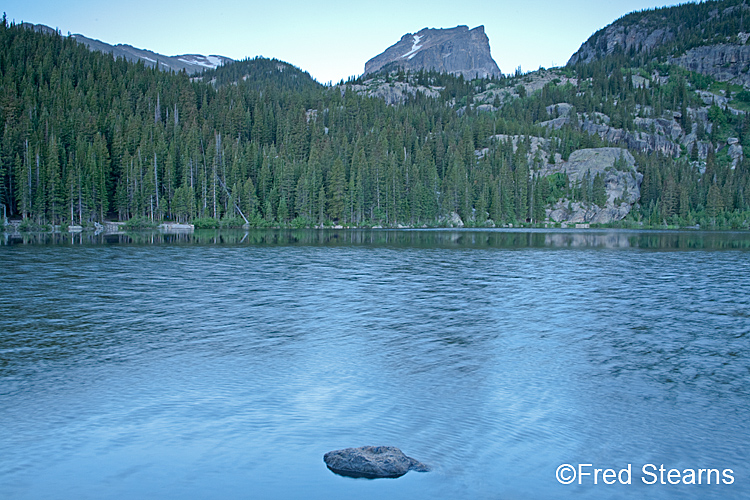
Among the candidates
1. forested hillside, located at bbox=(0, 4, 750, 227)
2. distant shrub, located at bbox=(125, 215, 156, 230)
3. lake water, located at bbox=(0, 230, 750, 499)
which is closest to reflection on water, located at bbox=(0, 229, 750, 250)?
distant shrub, located at bbox=(125, 215, 156, 230)

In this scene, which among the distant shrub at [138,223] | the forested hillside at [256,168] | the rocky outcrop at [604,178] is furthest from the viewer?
the rocky outcrop at [604,178]

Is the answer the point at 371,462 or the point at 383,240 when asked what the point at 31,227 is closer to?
the point at 383,240

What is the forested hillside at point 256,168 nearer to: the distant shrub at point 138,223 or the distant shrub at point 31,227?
the distant shrub at point 31,227

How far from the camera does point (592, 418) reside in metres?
12.0

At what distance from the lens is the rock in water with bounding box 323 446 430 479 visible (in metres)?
9.27

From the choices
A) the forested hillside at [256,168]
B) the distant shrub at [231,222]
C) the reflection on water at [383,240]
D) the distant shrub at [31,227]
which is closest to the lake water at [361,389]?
the reflection on water at [383,240]

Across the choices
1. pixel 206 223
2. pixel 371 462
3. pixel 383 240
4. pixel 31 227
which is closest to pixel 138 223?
pixel 206 223

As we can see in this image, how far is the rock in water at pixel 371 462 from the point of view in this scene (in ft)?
30.4

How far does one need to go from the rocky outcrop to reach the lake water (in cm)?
14923

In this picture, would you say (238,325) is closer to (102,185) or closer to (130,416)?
(130,416)

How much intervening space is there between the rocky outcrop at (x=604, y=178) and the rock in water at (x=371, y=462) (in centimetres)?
17025

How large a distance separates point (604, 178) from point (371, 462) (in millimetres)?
189635

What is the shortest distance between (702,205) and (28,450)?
200758mm

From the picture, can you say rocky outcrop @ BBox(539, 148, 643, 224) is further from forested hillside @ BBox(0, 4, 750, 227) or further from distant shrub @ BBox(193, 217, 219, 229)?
distant shrub @ BBox(193, 217, 219, 229)
